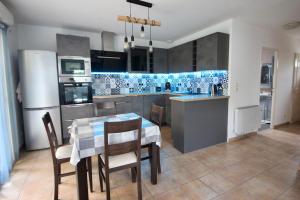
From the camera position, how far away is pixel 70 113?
3203 mm

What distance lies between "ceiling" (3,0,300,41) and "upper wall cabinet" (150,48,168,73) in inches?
39.6

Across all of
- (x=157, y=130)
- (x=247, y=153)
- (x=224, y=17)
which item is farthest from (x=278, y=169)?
(x=224, y=17)

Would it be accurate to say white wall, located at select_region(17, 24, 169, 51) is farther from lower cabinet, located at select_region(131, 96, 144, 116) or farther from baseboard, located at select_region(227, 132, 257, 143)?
baseboard, located at select_region(227, 132, 257, 143)

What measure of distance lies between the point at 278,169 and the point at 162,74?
351cm

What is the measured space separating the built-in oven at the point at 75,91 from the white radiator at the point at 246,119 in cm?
317

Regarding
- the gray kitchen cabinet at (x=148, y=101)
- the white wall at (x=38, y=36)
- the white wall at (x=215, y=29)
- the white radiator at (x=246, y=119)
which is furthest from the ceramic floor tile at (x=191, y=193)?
the white wall at (x=38, y=36)

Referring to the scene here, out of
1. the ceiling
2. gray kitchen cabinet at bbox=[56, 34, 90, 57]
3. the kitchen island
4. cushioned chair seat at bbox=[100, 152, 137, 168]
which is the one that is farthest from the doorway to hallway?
gray kitchen cabinet at bbox=[56, 34, 90, 57]

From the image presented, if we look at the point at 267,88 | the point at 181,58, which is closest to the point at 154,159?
the point at 181,58

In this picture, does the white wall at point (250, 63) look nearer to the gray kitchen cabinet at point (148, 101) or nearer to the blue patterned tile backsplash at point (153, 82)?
the blue patterned tile backsplash at point (153, 82)

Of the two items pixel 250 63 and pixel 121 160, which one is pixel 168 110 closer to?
pixel 250 63

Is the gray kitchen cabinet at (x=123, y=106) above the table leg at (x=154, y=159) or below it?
above

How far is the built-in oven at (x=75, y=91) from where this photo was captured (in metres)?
3.13

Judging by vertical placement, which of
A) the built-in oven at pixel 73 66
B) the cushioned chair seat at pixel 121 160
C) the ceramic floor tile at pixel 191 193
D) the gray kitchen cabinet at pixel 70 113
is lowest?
the ceramic floor tile at pixel 191 193

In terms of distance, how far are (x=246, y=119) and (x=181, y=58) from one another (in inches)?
82.6
